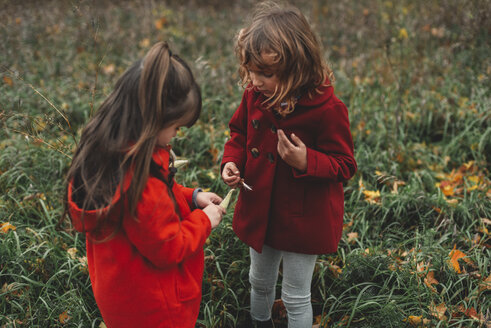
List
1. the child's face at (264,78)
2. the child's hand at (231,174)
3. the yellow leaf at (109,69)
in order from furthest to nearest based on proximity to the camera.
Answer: the yellow leaf at (109,69), the child's hand at (231,174), the child's face at (264,78)

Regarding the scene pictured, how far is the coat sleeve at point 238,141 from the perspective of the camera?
194 centimetres

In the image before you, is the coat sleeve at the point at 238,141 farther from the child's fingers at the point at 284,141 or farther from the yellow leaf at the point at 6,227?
the yellow leaf at the point at 6,227

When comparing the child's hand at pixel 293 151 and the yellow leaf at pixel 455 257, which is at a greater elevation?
the child's hand at pixel 293 151

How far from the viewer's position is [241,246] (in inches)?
107

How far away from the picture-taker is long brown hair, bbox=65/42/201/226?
4.18 ft

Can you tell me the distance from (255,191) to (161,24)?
18.7ft

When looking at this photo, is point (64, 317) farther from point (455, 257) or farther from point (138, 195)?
point (455, 257)

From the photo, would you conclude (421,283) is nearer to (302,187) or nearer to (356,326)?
(356,326)

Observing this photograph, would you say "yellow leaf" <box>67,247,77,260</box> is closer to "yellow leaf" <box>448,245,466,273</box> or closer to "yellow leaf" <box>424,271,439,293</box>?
"yellow leaf" <box>424,271,439,293</box>

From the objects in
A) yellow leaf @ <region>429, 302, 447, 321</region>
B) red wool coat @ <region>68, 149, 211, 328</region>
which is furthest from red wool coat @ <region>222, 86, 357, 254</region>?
yellow leaf @ <region>429, 302, 447, 321</region>

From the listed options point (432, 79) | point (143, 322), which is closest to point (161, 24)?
point (432, 79)

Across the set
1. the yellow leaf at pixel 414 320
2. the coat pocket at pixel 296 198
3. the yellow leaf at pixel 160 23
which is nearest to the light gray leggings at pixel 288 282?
the coat pocket at pixel 296 198

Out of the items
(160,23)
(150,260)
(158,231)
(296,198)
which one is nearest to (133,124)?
(158,231)

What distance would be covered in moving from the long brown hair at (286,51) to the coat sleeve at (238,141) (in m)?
0.29
